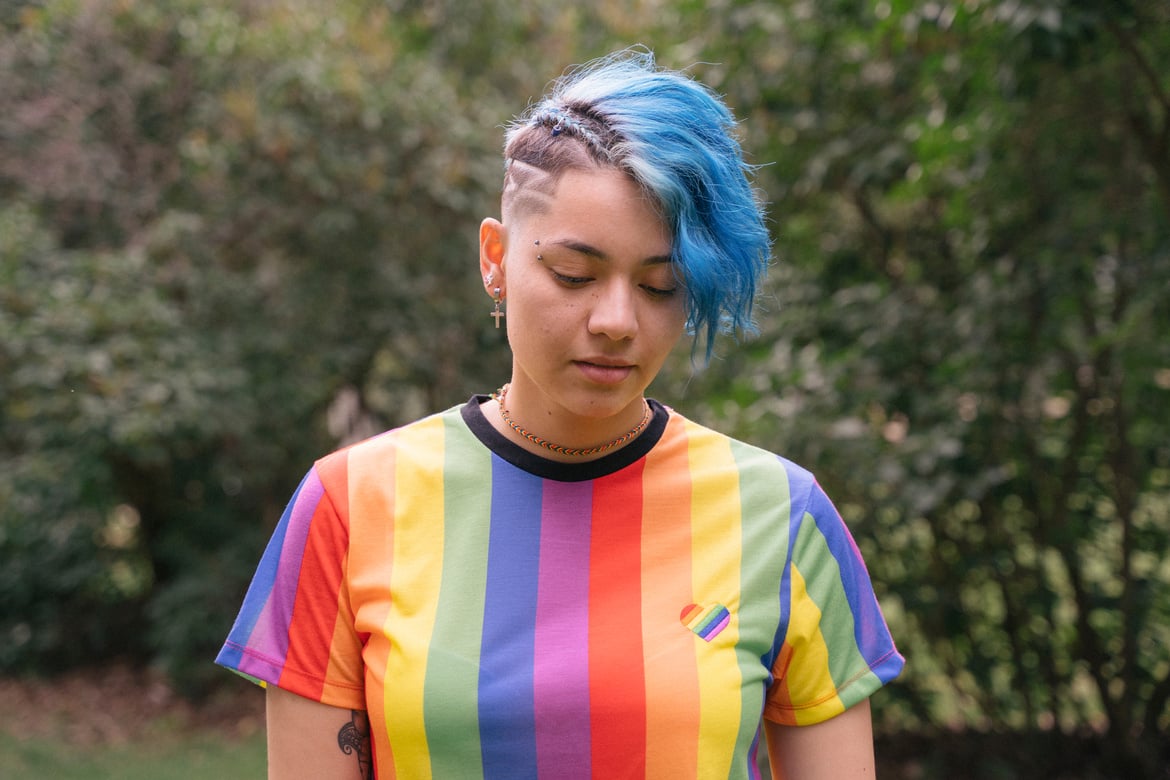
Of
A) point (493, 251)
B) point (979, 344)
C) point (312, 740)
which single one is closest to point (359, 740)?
point (312, 740)

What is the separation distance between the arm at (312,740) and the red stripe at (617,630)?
1.05 feet

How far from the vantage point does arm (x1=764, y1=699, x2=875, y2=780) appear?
151 cm

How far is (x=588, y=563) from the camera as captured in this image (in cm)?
150

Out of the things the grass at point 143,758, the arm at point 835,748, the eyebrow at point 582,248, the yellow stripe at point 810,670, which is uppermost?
the eyebrow at point 582,248

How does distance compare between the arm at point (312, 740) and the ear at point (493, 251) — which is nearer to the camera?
the arm at point (312, 740)

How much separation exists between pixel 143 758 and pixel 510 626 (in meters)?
4.89

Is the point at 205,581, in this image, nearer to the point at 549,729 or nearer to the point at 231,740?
the point at 231,740

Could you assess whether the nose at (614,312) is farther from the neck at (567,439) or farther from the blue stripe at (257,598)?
the blue stripe at (257,598)

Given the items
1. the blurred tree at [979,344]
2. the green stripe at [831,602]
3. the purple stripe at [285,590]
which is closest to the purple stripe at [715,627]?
the green stripe at [831,602]

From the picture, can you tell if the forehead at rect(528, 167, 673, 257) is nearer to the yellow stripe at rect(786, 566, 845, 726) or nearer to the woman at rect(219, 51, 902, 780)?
the woman at rect(219, 51, 902, 780)

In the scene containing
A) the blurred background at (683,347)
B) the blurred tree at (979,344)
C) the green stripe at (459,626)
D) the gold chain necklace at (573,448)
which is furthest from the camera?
the blurred background at (683,347)

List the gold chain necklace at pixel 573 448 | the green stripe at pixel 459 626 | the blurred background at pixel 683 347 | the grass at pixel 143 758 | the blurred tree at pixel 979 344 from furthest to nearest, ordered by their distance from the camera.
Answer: the grass at pixel 143 758
the blurred background at pixel 683 347
the blurred tree at pixel 979 344
the gold chain necklace at pixel 573 448
the green stripe at pixel 459 626

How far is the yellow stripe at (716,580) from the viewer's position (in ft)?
4.62

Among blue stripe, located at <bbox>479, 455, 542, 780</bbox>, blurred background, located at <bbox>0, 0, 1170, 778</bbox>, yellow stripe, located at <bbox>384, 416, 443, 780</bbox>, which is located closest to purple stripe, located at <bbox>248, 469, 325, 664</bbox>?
yellow stripe, located at <bbox>384, 416, 443, 780</bbox>
